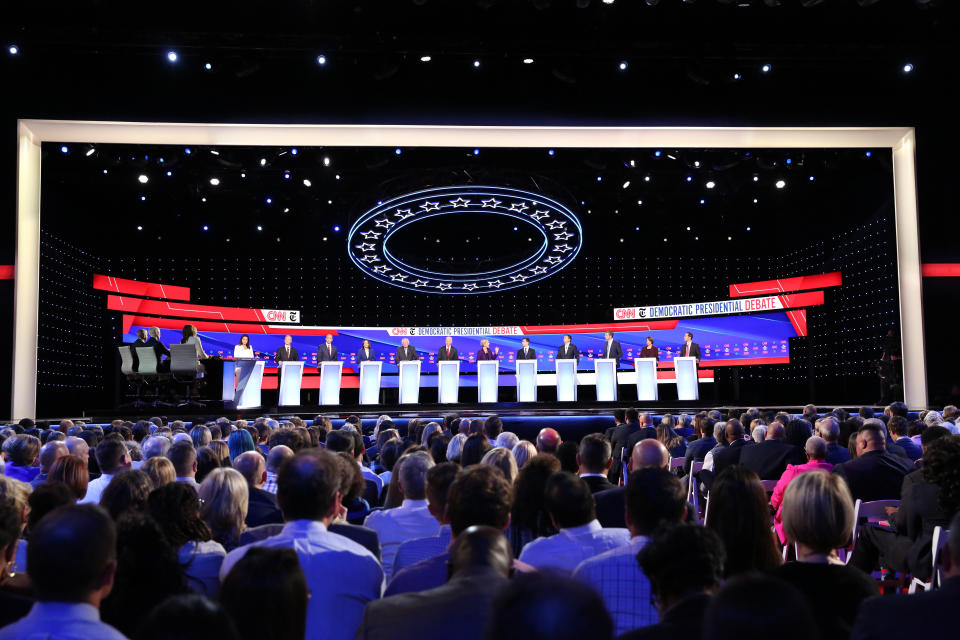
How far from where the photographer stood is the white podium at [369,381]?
49.2 ft

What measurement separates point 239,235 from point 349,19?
9.98m

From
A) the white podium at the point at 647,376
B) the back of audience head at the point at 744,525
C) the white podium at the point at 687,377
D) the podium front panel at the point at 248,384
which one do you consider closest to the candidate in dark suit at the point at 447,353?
the podium front panel at the point at 248,384

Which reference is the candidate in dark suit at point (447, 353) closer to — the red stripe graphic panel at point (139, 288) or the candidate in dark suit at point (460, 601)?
the red stripe graphic panel at point (139, 288)

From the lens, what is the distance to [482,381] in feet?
49.3

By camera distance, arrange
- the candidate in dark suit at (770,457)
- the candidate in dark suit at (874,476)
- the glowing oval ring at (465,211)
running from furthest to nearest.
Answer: the glowing oval ring at (465,211) < the candidate in dark suit at (770,457) < the candidate in dark suit at (874,476)

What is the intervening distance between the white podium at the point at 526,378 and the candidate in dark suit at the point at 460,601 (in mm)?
12673

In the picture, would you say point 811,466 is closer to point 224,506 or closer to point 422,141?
point 224,506

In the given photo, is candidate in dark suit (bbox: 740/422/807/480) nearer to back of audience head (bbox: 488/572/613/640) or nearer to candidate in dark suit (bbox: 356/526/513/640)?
candidate in dark suit (bbox: 356/526/513/640)

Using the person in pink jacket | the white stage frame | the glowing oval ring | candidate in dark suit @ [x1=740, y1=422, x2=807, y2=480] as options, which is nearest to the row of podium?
the glowing oval ring

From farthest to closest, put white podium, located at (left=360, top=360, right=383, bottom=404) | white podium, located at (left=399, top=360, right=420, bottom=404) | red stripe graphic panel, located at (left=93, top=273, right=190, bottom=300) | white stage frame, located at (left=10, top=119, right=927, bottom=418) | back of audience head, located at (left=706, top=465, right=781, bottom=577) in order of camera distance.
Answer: red stripe graphic panel, located at (left=93, top=273, right=190, bottom=300) → white podium, located at (left=360, top=360, right=383, bottom=404) → white podium, located at (left=399, top=360, right=420, bottom=404) → white stage frame, located at (left=10, top=119, right=927, bottom=418) → back of audience head, located at (left=706, top=465, right=781, bottom=577)

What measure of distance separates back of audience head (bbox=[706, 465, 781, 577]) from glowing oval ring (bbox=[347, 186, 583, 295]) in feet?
40.0

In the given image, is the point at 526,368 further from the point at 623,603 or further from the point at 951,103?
the point at 623,603

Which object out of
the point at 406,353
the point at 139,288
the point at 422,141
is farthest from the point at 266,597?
the point at 139,288

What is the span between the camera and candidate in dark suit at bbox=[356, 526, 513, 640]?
73.4 inches
